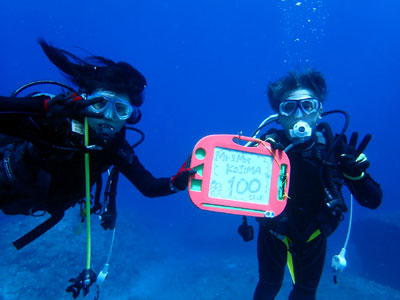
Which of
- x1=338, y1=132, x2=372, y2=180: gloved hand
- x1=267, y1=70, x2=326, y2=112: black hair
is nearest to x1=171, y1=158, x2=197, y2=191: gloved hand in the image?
x1=338, y1=132, x2=372, y2=180: gloved hand

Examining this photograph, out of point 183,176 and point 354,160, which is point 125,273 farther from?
point 354,160

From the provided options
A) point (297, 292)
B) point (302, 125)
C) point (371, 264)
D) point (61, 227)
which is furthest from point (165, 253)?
point (302, 125)

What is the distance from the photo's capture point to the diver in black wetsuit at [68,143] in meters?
2.19

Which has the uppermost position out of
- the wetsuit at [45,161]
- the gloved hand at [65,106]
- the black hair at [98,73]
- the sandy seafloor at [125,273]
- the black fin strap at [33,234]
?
the black hair at [98,73]

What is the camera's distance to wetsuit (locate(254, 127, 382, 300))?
9.69 ft

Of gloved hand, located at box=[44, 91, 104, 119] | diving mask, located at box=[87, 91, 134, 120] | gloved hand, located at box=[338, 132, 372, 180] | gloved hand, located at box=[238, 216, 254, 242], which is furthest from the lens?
gloved hand, located at box=[238, 216, 254, 242]

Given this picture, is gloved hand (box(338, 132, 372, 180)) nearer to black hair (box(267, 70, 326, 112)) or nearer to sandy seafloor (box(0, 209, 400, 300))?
black hair (box(267, 70, 326, 112))

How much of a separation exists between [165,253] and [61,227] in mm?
8522

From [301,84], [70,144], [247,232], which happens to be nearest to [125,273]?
[247,232]

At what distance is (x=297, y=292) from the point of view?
337cm

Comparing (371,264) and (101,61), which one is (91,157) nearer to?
(101,61)

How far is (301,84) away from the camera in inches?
130

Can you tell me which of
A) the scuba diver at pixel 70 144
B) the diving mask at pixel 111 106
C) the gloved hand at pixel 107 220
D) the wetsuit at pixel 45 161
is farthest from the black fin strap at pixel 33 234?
→ the diving mask at pixel 111 106

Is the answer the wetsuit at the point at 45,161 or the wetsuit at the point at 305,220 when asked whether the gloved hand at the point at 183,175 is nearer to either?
the wetsuit at the point at 45,161
